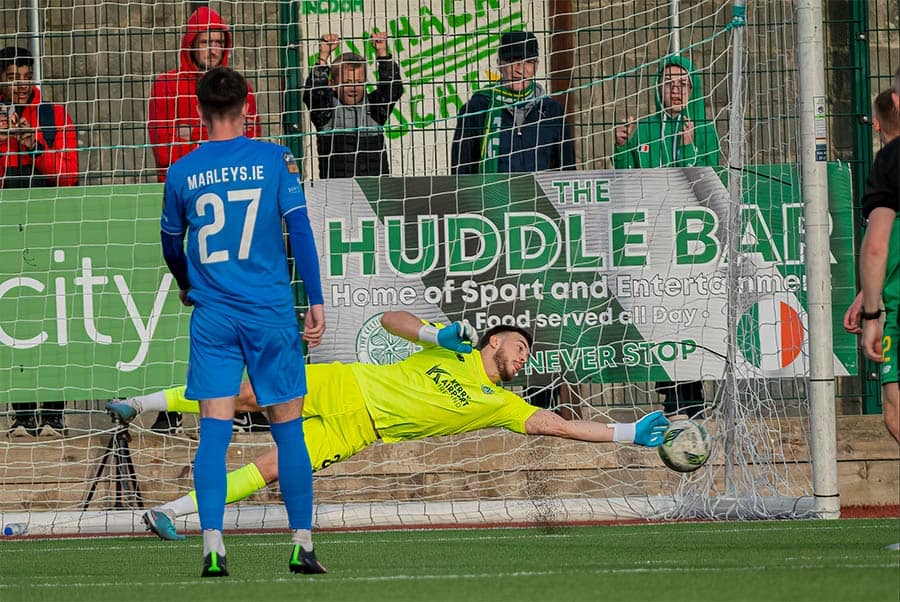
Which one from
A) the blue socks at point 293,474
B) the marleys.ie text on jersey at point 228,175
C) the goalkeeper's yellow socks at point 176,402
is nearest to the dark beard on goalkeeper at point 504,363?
the goalkeeper's yellow socks at point 176,402

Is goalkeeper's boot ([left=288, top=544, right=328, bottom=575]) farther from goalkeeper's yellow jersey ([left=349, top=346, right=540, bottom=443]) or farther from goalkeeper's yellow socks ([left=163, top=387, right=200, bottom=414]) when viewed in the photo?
goalkeeper's yellow socks ([left=163, top=387, right=200, bottom=414])

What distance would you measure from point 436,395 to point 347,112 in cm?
268

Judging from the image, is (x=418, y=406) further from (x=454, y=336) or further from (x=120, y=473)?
(x=120, y=473)

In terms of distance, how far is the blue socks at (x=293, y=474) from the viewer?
5832 millimetres

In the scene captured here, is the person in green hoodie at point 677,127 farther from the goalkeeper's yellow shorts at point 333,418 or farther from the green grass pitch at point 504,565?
the goalkeeper's yellow shorts at point 333,418

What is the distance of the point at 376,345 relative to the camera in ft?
32.9

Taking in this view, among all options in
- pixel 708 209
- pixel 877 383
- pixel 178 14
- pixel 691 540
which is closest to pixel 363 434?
pixel 691 540

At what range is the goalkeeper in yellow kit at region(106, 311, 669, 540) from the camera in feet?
27.3

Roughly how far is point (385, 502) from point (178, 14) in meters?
4.28

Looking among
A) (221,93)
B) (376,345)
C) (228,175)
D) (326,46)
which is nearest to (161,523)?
(376,345)

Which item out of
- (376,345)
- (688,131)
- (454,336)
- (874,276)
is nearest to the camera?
(874,276)

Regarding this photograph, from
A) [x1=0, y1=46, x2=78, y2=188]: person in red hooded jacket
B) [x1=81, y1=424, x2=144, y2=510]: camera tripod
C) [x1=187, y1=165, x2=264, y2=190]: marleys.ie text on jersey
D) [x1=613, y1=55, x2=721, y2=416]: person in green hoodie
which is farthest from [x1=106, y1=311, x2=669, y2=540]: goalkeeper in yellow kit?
[x1=187, y1=165, x2=264, y2=190]: marleys.ie text on jersey

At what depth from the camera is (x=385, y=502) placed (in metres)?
9.96

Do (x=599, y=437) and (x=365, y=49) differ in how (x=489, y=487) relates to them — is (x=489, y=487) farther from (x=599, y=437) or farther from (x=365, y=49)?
(x=365, y=49)
